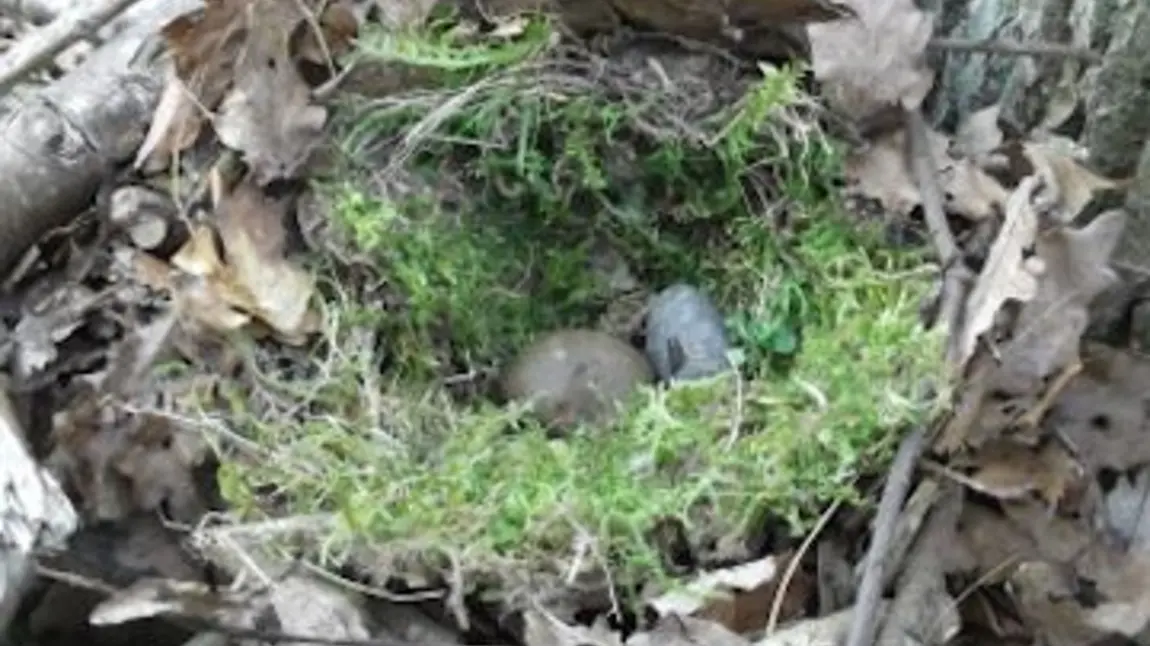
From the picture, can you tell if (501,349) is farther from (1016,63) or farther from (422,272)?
(1016,63)

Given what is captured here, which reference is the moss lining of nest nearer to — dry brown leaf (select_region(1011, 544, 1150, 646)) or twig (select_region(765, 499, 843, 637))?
twig (select_region(765, 499, 843, 637))

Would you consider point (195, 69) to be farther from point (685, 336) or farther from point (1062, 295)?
point (1062, 295)

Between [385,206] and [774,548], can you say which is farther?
[385,206]

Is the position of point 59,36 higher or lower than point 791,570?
higher

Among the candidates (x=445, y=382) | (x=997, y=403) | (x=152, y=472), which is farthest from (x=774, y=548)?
(x=152, y=472)

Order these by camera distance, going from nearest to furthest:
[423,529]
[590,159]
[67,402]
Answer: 1. [423,529]
2. [67,402]
3. [590,159]

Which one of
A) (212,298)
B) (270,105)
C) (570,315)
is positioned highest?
(270,105)

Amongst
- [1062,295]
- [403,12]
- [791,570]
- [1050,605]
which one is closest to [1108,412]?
[1062,295]
